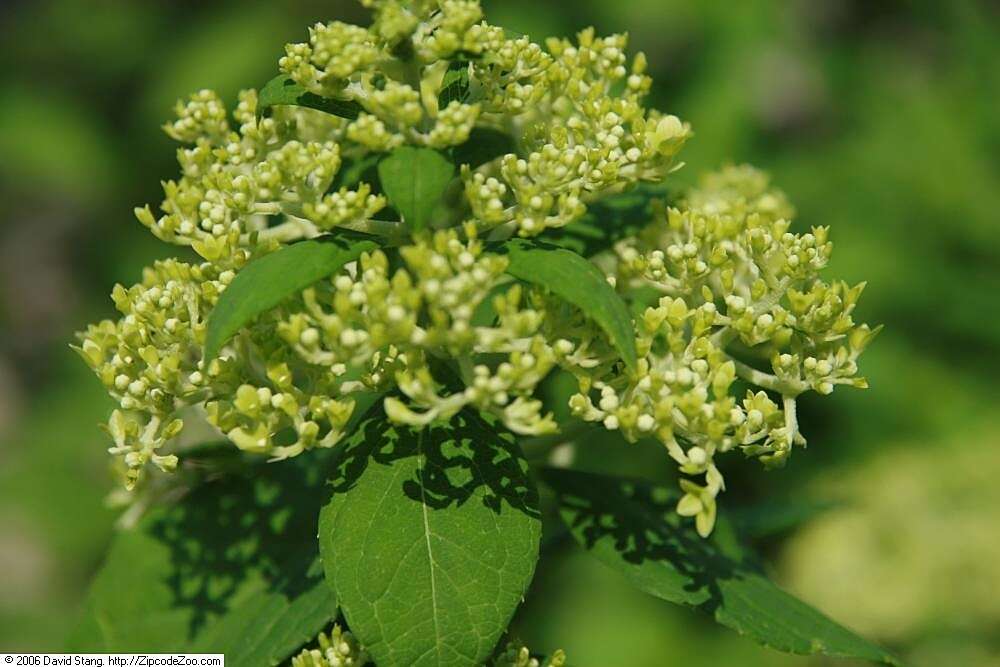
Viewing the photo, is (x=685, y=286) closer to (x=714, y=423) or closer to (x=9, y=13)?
(x=714, y=423)

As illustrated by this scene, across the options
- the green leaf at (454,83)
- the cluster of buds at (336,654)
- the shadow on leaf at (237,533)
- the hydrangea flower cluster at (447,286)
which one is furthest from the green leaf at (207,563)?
the green leaf at (454,83)

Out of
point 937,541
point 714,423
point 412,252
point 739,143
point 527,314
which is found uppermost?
point 412,252

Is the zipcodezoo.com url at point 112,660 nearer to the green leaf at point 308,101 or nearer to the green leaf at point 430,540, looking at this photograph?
the green leaf at point 430,540

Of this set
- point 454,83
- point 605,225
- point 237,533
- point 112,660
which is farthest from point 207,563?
point 454,83

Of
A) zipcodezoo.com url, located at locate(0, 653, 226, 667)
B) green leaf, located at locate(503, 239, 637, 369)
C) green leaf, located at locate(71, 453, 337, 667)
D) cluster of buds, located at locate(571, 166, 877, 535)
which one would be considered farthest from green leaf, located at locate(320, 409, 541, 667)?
zipcodezoo.com url, located at locate(0, 653, 226, 667)

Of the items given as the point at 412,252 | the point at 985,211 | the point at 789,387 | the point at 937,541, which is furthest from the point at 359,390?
the point at 985,211
